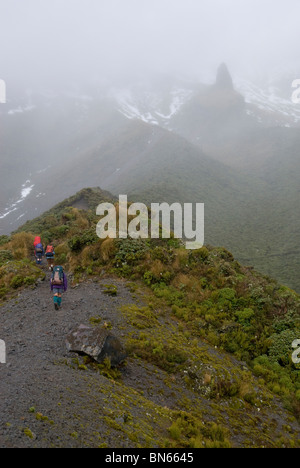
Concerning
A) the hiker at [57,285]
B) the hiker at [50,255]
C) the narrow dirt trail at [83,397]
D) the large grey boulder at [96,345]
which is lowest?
the narrow dirt trail at [83,397]

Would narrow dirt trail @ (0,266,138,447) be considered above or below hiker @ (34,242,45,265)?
below

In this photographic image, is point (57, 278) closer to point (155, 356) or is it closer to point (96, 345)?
point (96, 345)

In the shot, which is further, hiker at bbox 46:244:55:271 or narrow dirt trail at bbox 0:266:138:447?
hiker at bbox 46:244:55:271

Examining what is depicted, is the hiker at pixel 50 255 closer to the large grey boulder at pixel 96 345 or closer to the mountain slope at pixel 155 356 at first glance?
the mountain slope at pixel 155 356

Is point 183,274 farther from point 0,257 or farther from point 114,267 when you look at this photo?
point 0,257

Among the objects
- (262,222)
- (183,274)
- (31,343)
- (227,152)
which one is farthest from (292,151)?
(31,343)

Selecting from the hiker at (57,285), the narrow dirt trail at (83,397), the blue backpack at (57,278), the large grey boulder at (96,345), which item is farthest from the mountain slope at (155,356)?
the blue backpack at (57,278)

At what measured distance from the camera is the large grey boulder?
703 centimetres

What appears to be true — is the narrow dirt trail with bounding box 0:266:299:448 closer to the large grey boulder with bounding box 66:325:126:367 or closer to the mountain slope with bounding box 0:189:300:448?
the mountain slope with bounding box 0:189:300:448

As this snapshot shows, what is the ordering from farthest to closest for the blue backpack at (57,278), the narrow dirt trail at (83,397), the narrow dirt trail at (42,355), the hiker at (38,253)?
the hiker at (38,253) < the blue backpack at (57,278) < the narrow dirt trail at (42,355) < the narrow dirt trail at (83,397)

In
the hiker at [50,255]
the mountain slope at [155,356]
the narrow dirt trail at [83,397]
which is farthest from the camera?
the hiker at [50,255]

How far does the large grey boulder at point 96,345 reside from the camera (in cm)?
703

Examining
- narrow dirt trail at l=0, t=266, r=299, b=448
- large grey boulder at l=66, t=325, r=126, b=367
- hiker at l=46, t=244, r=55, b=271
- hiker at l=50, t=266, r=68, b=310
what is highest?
hiker at l=46, t=244, r=55, b=271

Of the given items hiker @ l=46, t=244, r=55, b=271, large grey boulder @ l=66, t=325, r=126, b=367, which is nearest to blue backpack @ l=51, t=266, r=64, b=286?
large grey boulder @ l=66, t=325, r=126, b=367
